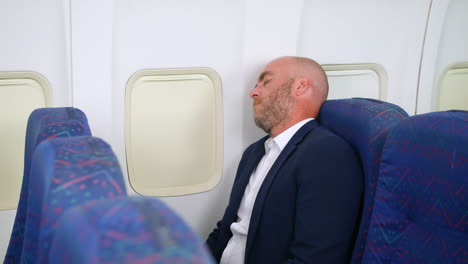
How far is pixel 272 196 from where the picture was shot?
5.97ft

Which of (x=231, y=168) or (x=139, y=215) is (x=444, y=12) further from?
(x=139, y=215)

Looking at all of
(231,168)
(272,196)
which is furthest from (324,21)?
(272,196)

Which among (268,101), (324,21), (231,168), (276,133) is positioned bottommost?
(231,168)

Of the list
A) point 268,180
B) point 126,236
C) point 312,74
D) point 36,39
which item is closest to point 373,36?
point 312,74

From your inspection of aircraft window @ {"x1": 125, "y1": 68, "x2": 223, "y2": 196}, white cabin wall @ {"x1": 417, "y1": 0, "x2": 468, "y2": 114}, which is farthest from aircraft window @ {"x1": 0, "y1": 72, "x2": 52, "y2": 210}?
white cabin wall @ {"x1": 417, "y1": 0, "x2": 468, "y2": 114}

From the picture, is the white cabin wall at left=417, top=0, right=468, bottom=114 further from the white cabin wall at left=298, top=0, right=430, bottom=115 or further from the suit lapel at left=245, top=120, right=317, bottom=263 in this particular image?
the suit lapel at left=245, top=120, right=317, bottom=263

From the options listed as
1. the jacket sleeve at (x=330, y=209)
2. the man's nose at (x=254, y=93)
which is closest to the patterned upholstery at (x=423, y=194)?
the jacket sleeve at (x=330, y=209)

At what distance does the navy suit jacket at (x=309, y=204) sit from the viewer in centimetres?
165

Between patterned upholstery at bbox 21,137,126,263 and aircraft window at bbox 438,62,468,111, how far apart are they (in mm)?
2803

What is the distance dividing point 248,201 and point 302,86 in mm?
631

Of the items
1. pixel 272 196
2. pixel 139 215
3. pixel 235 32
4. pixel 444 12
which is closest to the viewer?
pixel 139 215

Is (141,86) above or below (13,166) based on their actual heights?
above

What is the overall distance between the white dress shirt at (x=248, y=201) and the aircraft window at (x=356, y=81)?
25.5 inches

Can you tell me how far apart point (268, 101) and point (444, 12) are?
1.43 meters
